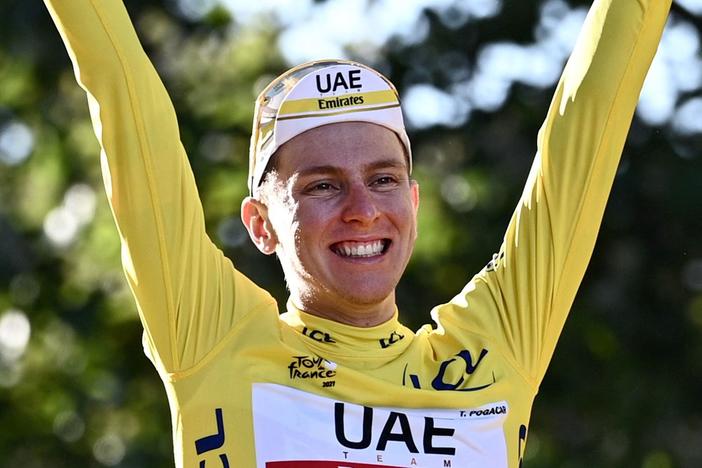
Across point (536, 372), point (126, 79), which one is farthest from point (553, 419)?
point (126, 79)

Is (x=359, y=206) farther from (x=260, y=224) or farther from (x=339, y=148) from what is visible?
(x=260, y=224)

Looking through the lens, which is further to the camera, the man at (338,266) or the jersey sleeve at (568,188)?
the jersey sleeve at (568,188)

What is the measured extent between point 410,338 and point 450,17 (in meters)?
7.32

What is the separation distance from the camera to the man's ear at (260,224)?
14.3 ft

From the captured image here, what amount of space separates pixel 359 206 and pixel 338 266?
0.56 feet

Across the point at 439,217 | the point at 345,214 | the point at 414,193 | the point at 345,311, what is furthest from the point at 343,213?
the point at 439,217

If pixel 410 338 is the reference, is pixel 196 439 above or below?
below

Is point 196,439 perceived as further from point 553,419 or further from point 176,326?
point 553,419

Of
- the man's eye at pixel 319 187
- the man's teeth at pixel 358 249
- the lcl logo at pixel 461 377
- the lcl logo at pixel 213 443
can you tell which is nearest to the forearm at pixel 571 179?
the lcl logo at pixel 461 377

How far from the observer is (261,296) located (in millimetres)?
4191

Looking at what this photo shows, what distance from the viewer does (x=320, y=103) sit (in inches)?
167

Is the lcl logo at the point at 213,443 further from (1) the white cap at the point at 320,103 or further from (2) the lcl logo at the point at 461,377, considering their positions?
(1) the white cap at the point at 320,103

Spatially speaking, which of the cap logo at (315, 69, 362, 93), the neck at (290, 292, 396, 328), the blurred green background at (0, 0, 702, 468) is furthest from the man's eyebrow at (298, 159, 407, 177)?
the blurred green background at (0, 0, 702, 468)

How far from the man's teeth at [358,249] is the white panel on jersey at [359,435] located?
38 cm
